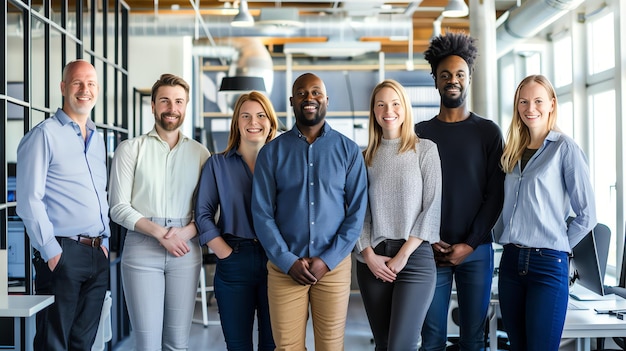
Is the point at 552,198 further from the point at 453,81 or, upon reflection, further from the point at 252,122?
the point at 252,122

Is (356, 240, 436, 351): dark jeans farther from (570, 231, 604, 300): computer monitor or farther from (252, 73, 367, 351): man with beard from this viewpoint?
(570, 231, 604, 300): computer monitor

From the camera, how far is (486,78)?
618 centimetres

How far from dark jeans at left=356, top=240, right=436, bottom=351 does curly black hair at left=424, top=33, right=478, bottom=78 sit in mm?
912

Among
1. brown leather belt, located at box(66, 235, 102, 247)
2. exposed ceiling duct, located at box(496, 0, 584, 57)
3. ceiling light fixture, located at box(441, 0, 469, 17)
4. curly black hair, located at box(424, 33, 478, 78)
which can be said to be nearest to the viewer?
brown leather belt, located at box(66, 235, 102, 247)

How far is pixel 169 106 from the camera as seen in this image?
311 cm

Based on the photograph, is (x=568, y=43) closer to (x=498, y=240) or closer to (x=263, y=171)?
(x=498, y=240)

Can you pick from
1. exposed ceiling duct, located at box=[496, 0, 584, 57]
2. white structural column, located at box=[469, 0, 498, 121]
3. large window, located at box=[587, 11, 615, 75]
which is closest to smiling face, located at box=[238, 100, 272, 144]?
white structural column, located at box=[469, 0, 498, 121]

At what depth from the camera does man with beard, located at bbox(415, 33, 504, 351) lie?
303cm

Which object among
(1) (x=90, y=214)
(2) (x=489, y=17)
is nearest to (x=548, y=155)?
(1) (x=90, y=214)

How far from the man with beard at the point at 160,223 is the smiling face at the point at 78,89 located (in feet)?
0.85

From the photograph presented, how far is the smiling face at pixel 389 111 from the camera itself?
2.93 m

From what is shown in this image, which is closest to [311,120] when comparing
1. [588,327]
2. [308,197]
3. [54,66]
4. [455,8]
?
[308,197]

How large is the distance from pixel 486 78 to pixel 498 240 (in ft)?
11.2

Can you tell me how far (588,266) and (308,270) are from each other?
5.04 feet
